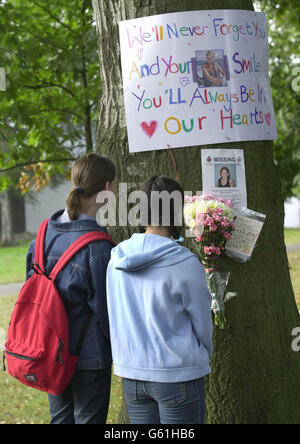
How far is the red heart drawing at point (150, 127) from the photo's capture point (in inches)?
133

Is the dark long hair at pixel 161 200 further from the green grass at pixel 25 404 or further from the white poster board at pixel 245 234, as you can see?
the green grass at pixel 25 404

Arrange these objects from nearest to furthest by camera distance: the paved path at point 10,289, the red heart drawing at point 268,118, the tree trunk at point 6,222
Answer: the red heart drawing at point 268,118
the paved path at point 10,289
the tree trunk at point 6,222

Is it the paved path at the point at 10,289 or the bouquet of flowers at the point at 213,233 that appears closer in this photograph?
the bouquet of flowers at the point at 213,233

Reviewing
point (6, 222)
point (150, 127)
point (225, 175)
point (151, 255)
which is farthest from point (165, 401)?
point (6, 222)

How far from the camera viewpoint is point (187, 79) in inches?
132

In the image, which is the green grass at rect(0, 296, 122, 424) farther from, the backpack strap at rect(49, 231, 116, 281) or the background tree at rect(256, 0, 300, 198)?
the background tree at rect(256, 0, 300, 198)

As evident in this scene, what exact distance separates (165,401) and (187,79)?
191 centimetres

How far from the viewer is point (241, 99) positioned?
343 cm

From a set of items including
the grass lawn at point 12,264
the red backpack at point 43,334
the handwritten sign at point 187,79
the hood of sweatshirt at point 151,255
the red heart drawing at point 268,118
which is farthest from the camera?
the grass lawn at point 12,264

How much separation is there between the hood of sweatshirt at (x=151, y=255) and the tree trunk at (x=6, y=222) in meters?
25.8

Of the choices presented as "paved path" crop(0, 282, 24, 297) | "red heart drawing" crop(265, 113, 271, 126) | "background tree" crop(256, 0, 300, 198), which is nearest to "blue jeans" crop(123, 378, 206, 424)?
"red heart drawing" crop(265, 113, 271, 126)

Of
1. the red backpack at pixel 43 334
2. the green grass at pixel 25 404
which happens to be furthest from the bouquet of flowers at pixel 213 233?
the green grass at pixel 25 404

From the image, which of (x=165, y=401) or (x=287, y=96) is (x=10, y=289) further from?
(x=165, y=401)
